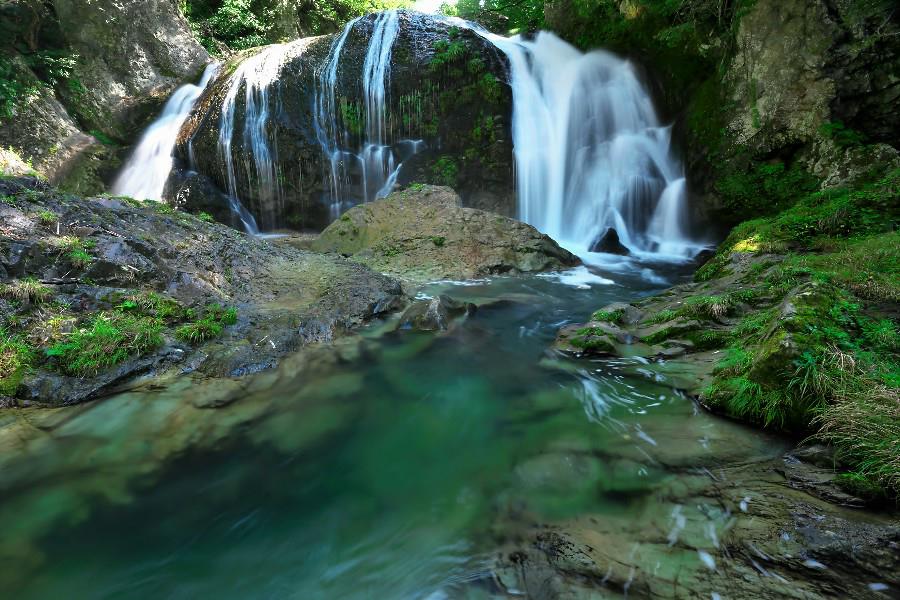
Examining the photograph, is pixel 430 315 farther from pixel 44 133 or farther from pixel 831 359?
pixel 44 133

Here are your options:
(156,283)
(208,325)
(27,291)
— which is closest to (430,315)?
(208,325)

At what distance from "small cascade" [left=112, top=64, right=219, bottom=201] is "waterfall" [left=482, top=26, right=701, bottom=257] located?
1020 cm

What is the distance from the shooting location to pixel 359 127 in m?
12.8

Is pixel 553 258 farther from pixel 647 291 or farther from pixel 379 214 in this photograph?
pixel 379 214

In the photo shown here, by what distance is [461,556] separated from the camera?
2322mm

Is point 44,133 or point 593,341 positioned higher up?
point 44,133

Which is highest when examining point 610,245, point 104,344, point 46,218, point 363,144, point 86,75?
point 86,75

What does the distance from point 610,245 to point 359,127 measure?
26.3ft

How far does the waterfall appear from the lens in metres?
11.4

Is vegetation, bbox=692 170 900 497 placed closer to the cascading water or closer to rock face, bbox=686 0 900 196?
rock face, bbox=686 0 900 196

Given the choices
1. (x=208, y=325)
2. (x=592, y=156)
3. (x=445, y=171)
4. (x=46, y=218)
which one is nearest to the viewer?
(x=208, y=325)

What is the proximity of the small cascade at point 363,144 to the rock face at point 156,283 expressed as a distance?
250 inches

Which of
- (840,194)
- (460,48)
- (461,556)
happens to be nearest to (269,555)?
(461,556)

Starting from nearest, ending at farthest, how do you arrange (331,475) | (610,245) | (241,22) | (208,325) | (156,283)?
(331,475) → (208,325) → (156,283) → (610,245) → (241,22)
